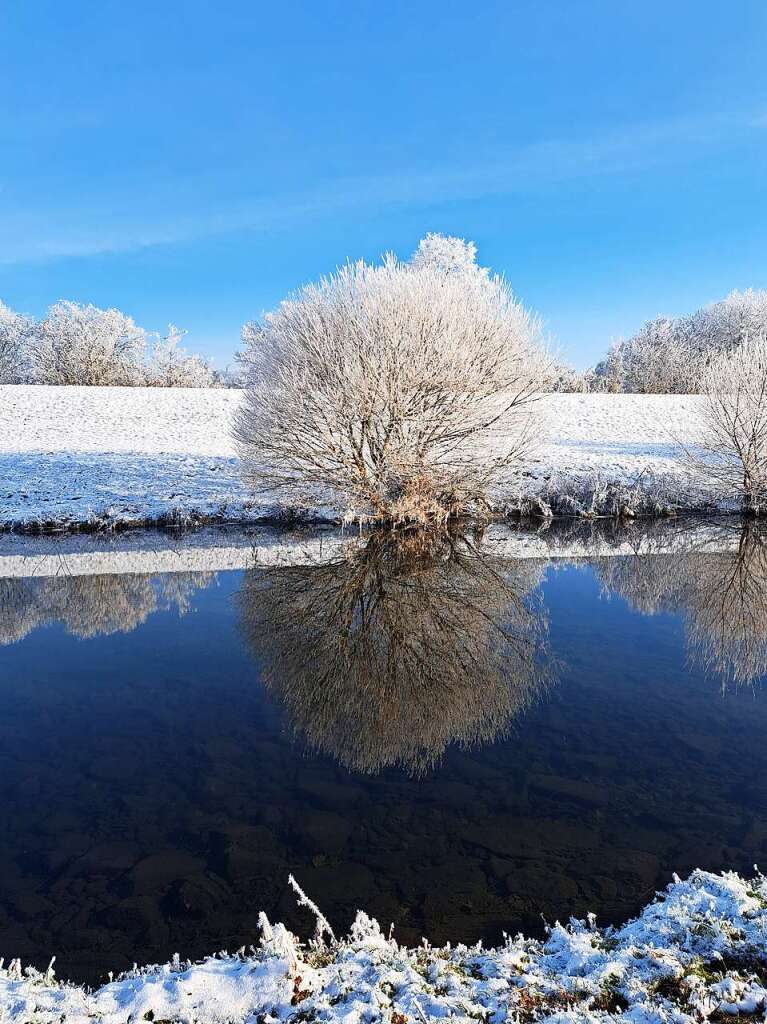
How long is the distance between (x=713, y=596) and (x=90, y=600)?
36.0ft

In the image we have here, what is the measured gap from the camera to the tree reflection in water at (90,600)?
9211 millimetres

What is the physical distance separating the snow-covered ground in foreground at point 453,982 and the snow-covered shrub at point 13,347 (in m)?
53.8

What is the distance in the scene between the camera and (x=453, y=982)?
2.70 metres

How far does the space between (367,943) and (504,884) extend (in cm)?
117

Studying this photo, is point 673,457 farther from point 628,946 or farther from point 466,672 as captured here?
point 628,946

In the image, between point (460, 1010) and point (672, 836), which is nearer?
point (460, 1010)

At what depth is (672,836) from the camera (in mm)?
4254

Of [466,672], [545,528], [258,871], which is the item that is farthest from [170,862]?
[545,528]

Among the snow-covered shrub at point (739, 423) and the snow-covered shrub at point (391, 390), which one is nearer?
the snow-covered shrub at point (391, 390)

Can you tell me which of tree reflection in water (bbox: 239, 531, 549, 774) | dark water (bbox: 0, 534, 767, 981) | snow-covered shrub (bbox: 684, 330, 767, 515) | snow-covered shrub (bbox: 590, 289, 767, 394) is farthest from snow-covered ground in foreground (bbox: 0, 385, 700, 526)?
snow-covered shrub (bbox: 590, 289, 767, 394)

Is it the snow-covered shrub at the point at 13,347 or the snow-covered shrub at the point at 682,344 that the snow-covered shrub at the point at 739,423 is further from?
the snow-covered shrub at the point at 13,347

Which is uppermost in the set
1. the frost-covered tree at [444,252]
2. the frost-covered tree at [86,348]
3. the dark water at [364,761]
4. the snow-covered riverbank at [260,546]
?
the frost-covered tree at [444,252]

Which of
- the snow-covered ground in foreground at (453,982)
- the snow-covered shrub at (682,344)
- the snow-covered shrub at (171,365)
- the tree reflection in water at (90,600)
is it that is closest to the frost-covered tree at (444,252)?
the snow-covered shrub at (682,344)

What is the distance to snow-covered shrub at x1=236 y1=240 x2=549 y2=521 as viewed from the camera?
45.3 feet
